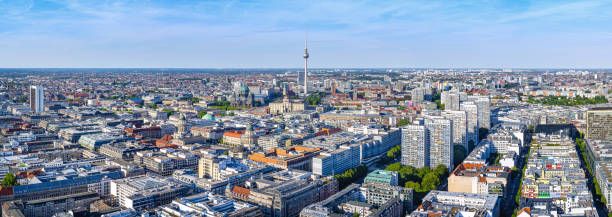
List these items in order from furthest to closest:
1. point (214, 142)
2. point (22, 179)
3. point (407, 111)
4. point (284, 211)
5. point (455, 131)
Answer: point (407, 111), point (214, 142), point (455, 131), point (22, 179), point (284, 211)

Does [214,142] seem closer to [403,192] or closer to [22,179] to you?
[22,179]

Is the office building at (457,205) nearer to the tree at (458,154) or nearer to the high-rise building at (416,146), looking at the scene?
the high-rise building at (416,146)

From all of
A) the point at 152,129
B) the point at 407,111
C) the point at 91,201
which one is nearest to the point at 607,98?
the point at 407,111

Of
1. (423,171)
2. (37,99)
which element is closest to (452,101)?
(423,171)

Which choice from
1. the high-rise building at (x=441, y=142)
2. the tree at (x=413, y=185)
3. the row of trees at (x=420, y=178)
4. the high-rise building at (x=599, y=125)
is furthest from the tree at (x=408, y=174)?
the high-rise building at (x=599, y=125)

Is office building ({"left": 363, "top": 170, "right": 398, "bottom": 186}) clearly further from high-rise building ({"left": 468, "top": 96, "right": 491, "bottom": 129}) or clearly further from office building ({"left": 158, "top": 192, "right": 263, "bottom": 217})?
high-rise building ({"left": 468, "top": 96, "right": 491, "bottom": 129})

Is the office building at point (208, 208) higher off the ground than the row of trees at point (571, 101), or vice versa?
the row of trees at point (571, 101)
